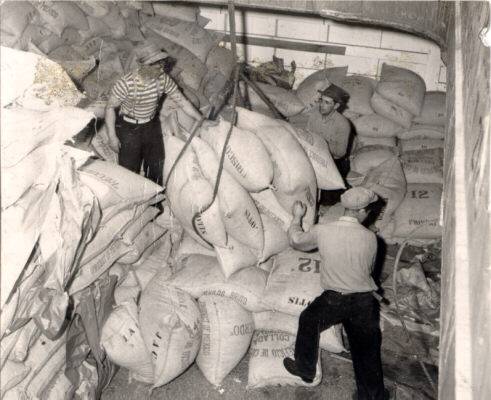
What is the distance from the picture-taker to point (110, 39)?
4914 mm

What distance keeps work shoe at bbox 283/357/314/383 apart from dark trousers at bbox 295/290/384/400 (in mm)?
51

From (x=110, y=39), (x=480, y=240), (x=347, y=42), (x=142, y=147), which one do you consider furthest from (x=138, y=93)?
(x=347, y=42)

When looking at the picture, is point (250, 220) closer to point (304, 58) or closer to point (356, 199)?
point (356, 199)

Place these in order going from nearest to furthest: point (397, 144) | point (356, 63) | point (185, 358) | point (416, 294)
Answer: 1. point (185, 358)
2. point (416, 294)
3. point (397, 144)
4. point (356, 63)

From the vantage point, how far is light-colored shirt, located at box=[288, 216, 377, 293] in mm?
2930

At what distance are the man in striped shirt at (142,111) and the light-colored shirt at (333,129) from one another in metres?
1.28

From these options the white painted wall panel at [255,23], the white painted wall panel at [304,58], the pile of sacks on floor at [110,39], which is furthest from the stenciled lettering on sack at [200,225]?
the white painted wall panel at [304,58]

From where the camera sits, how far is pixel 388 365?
3.55 m

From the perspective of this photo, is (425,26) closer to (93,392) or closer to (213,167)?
(213,167)

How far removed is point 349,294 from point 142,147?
190cm

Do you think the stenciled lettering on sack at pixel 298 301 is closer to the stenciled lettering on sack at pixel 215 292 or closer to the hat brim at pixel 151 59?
the stenciled lettering on sack at pixel 215 292

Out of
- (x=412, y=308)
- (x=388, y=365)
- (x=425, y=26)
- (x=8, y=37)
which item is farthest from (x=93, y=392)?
(x=425, y=26)

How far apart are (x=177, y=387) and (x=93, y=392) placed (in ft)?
1.80

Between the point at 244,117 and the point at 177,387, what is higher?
the point at 244,117
